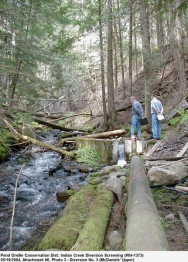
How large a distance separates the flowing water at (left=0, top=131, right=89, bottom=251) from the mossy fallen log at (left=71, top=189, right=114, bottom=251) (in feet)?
5.20

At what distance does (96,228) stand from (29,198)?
3531 mm

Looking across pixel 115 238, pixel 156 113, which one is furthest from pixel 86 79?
pixel 115 238

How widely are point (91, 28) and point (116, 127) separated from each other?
6.98m

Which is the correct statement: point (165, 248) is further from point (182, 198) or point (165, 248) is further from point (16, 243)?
point (16, 243)

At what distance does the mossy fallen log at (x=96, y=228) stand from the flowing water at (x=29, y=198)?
1.58 meters

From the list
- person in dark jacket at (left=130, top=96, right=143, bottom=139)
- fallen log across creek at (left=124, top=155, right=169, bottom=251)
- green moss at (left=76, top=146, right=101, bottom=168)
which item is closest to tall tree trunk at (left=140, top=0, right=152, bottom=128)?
person in dark jacket at (left=130, top=96, right=143, bottom=139)

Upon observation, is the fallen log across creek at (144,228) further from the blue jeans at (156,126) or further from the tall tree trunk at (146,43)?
the tall tree trunk at (146,43)

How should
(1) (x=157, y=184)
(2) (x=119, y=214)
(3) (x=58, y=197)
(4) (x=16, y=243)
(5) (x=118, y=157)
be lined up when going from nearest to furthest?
1. (2) (x=119, y=214)
2. (4) (x=16, y=243)
3. (1) (x=157, y=184)
4. (3) (x=58, y=197)
5. (5) (x=118, y=157)

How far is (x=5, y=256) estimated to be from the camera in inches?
89.7

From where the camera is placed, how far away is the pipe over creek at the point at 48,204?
210cm

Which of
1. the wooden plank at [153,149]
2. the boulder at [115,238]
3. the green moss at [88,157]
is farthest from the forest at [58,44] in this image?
the boulder at [115,238]

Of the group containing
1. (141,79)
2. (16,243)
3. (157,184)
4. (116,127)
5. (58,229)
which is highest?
(141,79)

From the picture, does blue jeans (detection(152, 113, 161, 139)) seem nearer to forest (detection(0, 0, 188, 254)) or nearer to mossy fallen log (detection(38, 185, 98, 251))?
forest (detection(0, 0, 188, 254))

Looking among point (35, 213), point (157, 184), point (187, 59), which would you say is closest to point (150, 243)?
point (157, 184)
